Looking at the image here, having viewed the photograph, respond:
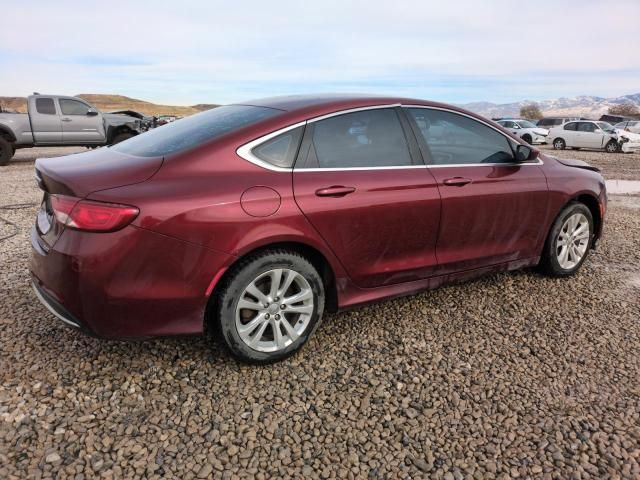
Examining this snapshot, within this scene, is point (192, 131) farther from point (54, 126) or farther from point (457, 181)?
point (54, 126)

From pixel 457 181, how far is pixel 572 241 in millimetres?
1589

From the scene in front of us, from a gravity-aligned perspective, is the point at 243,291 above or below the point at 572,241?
above

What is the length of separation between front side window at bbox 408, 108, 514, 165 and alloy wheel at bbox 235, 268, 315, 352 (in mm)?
1346

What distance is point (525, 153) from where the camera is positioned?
3.88 metres

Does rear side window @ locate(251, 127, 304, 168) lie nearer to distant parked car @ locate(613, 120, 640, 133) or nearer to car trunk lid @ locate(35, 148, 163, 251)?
car trunk lid @ locate(35, 148, 163, 251)

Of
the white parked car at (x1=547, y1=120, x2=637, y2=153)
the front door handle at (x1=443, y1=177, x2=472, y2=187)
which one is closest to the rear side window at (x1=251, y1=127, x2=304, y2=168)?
the front door handle at (x1=443, y1=177, x2=472, y2=187)

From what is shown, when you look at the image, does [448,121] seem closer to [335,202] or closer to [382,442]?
[335,202]

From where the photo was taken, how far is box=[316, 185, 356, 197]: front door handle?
112 inches

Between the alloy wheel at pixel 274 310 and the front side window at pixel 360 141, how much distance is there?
0.72 metres

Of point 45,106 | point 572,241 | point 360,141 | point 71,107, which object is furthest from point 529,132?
point 360,141

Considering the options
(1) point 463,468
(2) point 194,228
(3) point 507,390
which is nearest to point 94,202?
(2) point 194,228

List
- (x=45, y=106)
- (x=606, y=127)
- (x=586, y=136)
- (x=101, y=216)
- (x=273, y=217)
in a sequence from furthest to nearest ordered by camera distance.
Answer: (x=586, y=136), (x=606, y=127), (x=45, y=106), (x=273, y=217), (x=101, y=216)

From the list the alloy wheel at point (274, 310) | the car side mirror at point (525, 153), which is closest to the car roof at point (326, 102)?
the car side mirror at point (525, 153)

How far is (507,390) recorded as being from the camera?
107 inches
